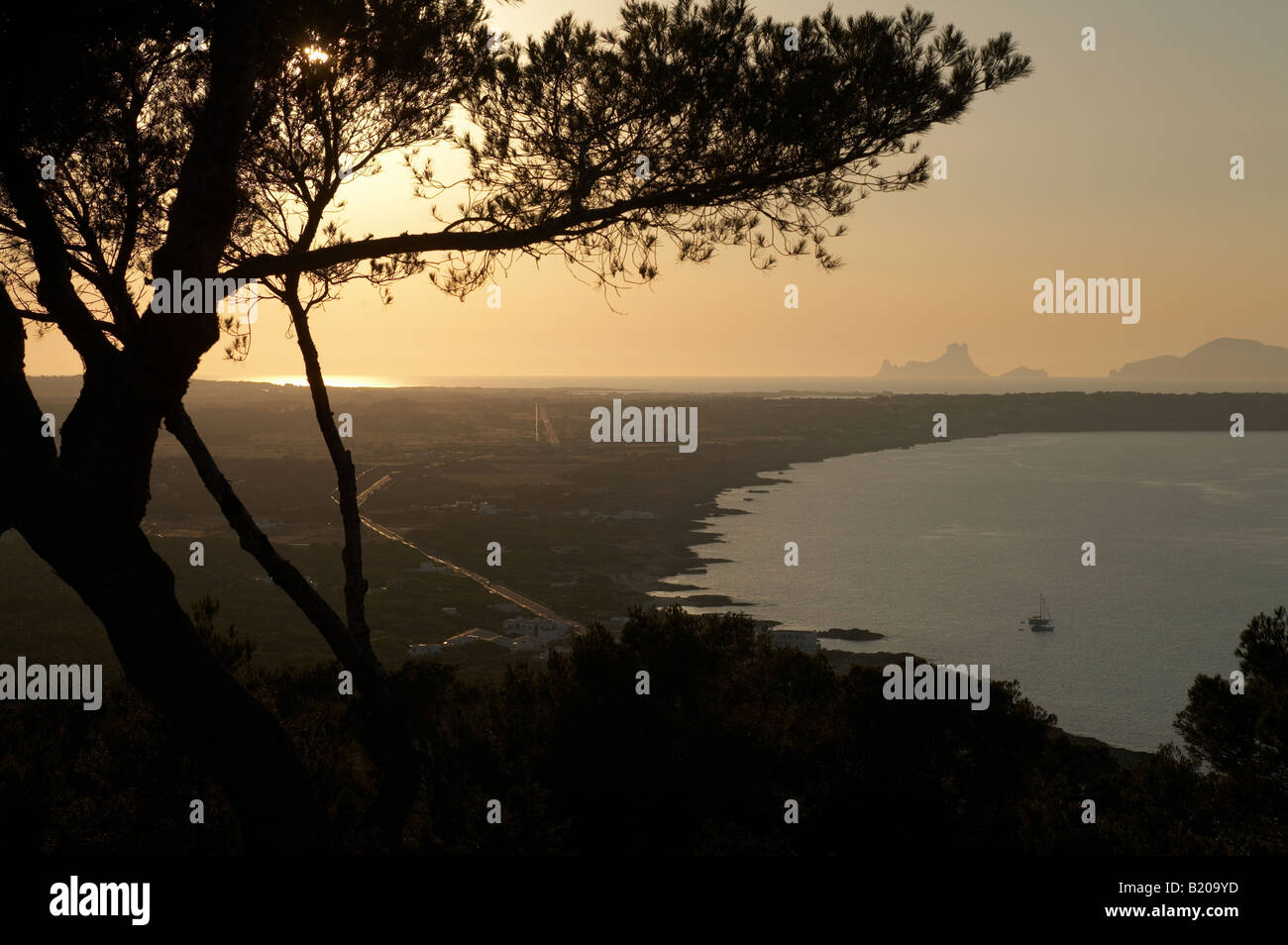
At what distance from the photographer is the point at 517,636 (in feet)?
174

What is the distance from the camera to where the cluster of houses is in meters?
50.6

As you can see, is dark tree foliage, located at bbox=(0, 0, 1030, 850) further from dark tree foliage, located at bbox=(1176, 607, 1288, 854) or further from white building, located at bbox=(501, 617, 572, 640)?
white building, located at bbox=(501, 617, 572, 640)

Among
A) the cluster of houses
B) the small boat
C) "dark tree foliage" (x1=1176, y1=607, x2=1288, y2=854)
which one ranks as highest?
"dark tree foliage" (x1=1176, y1=607, x2=1288, y2=854)

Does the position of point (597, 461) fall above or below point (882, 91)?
below

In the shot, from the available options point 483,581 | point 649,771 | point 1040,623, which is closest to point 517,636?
point 483,581

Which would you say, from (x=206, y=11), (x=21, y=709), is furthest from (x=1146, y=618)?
(x=206, y=11)

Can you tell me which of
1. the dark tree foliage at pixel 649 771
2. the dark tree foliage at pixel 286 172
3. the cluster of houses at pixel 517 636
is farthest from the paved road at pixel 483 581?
the dark tree foliage at pixel 286 172

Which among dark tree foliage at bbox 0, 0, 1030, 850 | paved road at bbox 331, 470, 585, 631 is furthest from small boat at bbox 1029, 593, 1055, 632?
dark tree foliage at bbox 0, 0, 1030, 850

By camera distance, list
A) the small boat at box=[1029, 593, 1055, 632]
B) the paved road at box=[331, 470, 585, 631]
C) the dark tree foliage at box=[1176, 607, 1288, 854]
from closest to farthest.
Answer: the dark tree foliage at box=[1176, 607, 1288, 854] → the small boat at box=[1029, 593, 1055, 632] → the paved road at box=[331, 470, 585, 631]

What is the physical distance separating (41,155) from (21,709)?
543 inches

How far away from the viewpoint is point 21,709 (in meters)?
18.5

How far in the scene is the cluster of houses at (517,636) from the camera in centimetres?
5056
